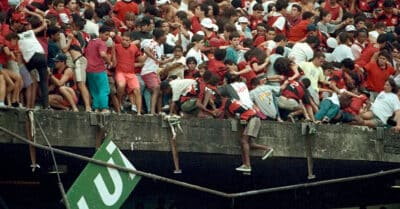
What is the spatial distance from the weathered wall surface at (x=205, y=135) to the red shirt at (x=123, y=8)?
3.16 metres

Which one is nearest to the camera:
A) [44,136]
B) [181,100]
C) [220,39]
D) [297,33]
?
[44,136]

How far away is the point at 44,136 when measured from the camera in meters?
24.6

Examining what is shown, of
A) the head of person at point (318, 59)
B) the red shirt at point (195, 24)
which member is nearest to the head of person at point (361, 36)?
the head of person at point (318, 59)

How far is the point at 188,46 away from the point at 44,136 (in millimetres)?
4330

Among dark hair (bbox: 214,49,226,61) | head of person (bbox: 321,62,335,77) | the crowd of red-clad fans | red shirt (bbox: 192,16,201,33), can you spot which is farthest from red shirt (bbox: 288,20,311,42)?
dark hair (bbox: 214,49,226,61)

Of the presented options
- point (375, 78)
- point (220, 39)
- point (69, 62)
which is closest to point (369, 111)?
point (375, 78)

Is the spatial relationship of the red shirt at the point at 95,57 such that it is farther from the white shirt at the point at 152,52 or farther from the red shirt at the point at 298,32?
the red shirt at the point at 298,32

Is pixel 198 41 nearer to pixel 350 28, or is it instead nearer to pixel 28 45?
pixel 28 45

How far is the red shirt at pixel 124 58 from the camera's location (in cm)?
2653

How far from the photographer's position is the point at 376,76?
30.5 meters

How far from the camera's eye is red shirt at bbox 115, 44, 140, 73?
26531mm

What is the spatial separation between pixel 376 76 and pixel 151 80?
540 centimetres

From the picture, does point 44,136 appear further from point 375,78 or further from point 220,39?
point 375,78

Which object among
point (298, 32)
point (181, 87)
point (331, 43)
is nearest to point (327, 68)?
point (298, 32)
